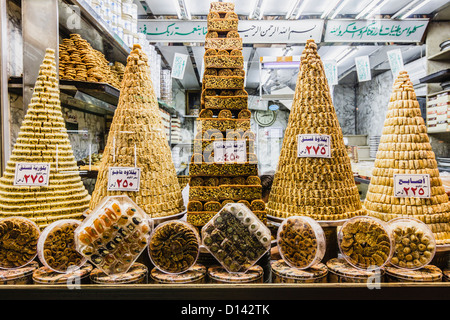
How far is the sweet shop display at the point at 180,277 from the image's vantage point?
0.90 m

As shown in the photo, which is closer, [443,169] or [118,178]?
[118,178]

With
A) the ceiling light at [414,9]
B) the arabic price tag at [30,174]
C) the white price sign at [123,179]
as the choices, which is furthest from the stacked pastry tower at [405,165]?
the ceiling light at [414,9]

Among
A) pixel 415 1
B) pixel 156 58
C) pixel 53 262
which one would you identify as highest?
pixel 415 1

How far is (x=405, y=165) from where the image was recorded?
112cm

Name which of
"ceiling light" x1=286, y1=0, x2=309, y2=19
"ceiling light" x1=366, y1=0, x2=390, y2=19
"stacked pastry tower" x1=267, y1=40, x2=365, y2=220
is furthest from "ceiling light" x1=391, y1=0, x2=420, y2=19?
"stacked pastry tower" x1=267, y1=40, x2=365, y2=220

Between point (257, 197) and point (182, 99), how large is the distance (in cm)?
190

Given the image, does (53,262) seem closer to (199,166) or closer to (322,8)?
(199,166)

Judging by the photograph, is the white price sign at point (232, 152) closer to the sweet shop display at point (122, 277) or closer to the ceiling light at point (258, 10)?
the sweet shop display at point (122, 277)

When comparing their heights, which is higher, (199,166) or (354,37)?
(354,37)

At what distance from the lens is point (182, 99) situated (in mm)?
2775

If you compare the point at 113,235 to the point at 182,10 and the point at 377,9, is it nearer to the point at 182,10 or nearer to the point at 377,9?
the point at 182,10

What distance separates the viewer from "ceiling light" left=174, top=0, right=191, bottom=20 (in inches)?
86.1
